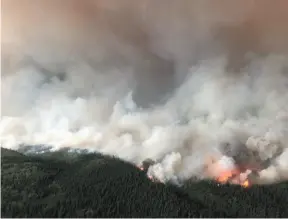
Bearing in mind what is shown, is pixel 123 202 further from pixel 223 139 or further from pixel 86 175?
pixel 223 139

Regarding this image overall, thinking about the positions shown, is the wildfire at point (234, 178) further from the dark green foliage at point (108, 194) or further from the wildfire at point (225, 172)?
the dark green foliage at point (108, 194)

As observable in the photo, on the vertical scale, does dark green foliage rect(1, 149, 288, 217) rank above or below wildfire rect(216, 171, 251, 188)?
below

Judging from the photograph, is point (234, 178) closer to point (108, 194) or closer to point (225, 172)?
point (225, 172)

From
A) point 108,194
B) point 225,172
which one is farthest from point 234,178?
point 108,194

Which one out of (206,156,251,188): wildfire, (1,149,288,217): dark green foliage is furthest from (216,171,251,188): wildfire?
(1,149,288,217): dark green foliage

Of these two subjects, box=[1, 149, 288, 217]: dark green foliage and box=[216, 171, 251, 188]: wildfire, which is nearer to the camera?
box=[1, 149, 288, 217]: dark green foliage

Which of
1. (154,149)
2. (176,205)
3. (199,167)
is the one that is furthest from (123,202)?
(199,167)

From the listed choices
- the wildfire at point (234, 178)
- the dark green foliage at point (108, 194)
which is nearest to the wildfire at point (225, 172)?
the wildfire at point (234, 178)

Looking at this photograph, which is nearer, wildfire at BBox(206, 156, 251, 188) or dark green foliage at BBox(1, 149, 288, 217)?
dark green foliage at BBox(1, 149, 288, 217)

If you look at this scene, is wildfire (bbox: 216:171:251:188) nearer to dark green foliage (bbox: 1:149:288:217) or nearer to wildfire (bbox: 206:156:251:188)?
wildfire (bbox: 206:156:251:188)

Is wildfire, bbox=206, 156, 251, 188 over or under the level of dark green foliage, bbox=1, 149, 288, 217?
over
